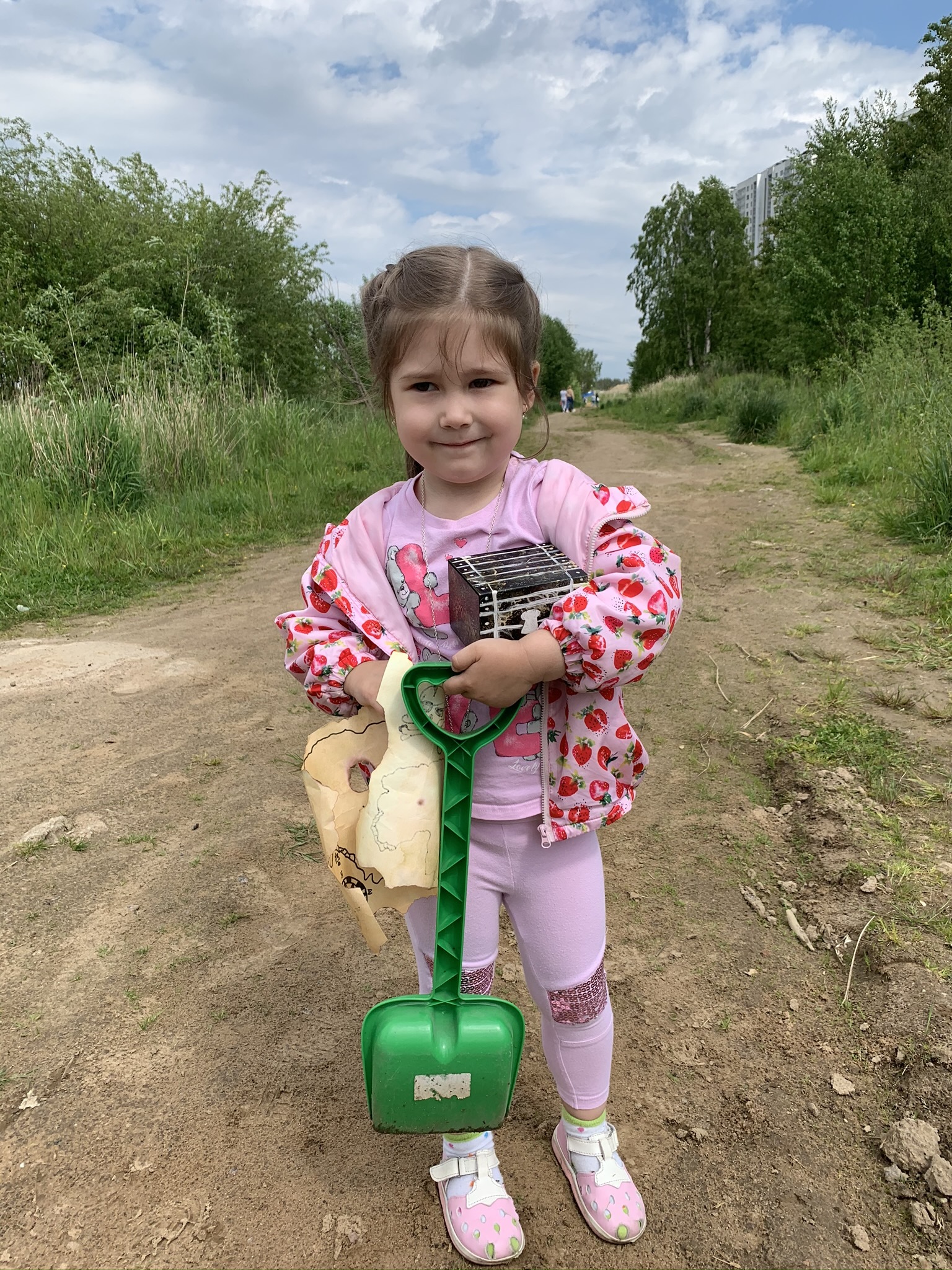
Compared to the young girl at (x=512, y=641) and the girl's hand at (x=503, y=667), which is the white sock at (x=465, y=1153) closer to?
the young girl at (x=512, y=641)

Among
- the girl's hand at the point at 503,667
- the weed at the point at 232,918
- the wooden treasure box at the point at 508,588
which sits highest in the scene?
the wooden treasure box at the point at 508,588

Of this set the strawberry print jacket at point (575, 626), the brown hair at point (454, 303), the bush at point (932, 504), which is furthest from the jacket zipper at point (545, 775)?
the bush at point (932, 504)

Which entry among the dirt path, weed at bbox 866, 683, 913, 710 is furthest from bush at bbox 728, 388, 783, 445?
A: the dirt path

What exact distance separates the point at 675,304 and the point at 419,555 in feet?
111

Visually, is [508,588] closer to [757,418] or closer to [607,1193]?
[607,1193]

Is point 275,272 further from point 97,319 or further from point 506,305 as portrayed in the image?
point 506,305

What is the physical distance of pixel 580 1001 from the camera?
4.51 ft

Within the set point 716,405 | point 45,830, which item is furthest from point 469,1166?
point 716,405

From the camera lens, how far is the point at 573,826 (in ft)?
4.28

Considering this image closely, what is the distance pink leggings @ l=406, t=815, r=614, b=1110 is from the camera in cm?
133

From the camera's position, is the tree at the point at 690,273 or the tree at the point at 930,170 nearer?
the tree at the point at 930,170

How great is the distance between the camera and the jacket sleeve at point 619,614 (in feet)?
3.82

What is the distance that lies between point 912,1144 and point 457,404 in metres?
1.50

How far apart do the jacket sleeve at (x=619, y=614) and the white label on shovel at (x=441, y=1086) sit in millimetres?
578
